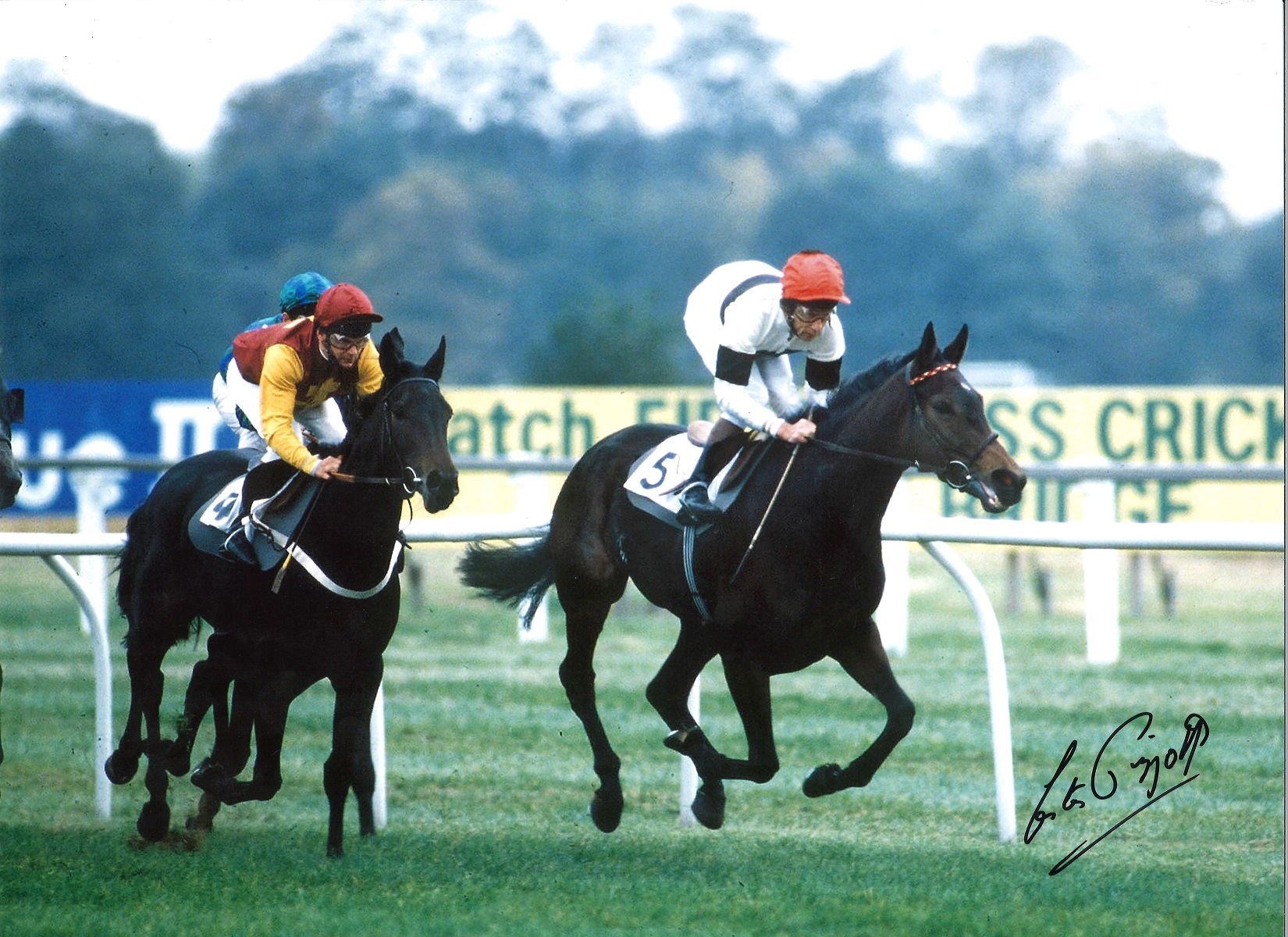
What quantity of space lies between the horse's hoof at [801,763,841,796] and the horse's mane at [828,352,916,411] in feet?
3.17

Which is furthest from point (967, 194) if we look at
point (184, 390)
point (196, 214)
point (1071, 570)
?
point (184, 390)

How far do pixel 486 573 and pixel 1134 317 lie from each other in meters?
31.4

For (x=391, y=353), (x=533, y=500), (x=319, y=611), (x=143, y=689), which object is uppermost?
(x=391, y=353)

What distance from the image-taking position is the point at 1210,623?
1143 cm

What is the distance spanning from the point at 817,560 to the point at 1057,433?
843 cm

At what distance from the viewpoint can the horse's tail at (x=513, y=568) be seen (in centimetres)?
596

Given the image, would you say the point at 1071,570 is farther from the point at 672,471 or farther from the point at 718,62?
the point at 718,62

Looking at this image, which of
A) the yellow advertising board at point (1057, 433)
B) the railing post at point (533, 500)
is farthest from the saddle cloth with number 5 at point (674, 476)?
the yellow advertising board at point (1057, 433)

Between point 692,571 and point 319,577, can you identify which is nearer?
point 319,577

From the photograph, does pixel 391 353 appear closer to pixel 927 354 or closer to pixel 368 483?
pixel 368 483

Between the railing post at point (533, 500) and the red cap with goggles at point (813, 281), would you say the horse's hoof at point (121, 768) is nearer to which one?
the red cap with goggles at point (813, 281)

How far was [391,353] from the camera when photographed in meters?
4.88
